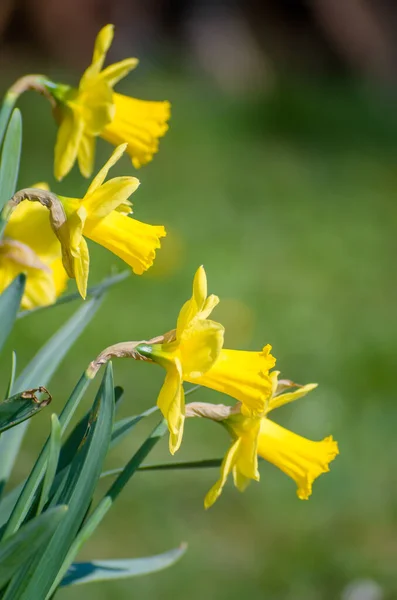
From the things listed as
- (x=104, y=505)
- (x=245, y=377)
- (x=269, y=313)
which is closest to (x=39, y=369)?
(x=104, y=505)

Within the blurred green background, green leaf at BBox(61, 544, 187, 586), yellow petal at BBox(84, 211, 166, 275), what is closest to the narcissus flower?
yellow petal at BBox(84, 211, 166, 275)

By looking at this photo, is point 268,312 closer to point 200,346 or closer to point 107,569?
point 107,569

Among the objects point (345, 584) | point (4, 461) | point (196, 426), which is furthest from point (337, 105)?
point (4, 461)

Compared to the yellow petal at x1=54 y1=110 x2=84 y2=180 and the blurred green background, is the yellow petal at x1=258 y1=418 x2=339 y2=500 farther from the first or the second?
the blurred green background

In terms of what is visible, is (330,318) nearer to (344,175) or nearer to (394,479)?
(394,479)

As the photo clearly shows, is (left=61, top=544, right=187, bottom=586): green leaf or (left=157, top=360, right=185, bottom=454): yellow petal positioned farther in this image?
(left=61, top=544, right=187, bottom=586): green leaf

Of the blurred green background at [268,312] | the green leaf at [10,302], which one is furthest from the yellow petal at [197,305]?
the blurred green background at [268,312]
